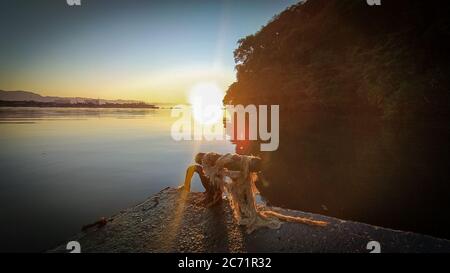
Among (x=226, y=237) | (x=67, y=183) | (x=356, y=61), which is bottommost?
(x=67, y=183)

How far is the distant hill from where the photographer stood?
29.5 meters

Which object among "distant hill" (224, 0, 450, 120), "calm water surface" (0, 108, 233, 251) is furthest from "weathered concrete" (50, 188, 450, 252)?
"distant hill" (224, 0, 450, 120)

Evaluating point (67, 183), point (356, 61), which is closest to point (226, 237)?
point (67, 183)

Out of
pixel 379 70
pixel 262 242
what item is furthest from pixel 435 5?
pixel 262 242

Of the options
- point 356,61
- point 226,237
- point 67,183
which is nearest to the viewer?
point 226,237

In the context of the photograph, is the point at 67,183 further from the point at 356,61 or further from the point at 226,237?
the point at 356,61

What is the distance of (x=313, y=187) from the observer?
14180 mm

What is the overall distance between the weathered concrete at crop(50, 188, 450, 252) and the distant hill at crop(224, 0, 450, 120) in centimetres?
3043

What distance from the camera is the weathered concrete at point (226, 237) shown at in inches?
211

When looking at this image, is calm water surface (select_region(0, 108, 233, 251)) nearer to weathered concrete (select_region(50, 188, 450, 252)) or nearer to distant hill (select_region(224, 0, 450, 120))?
weathered concrete (select_region(50, 188, 450, 252))

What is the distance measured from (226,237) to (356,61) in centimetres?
4124

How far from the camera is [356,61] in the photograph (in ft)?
129

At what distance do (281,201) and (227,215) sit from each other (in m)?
5.88
